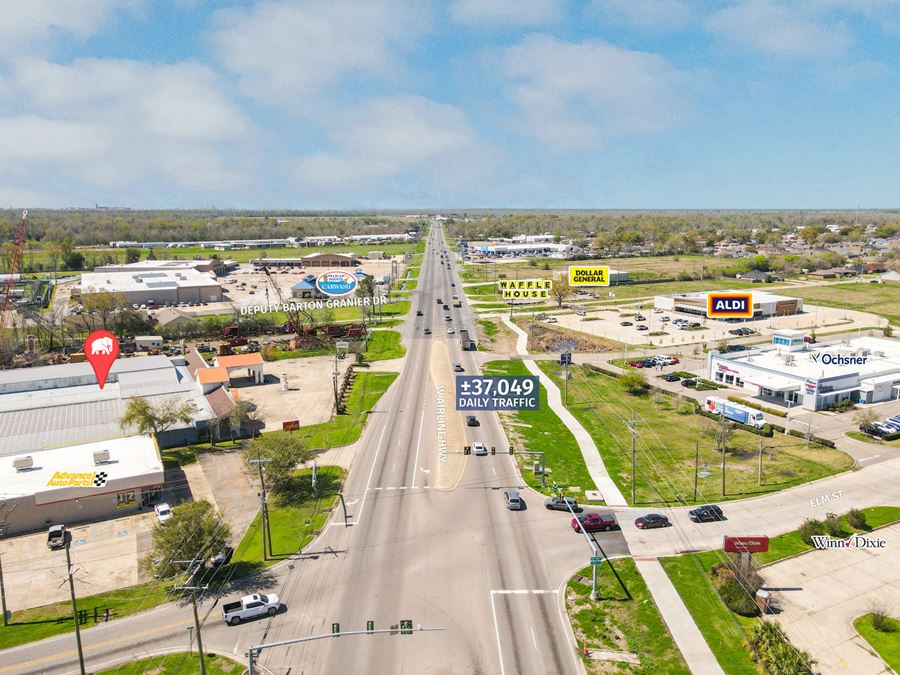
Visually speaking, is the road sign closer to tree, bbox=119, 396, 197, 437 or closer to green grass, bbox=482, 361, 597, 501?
green grass, bbox=482, 361, 597, 501

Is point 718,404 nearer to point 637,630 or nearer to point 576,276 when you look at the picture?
point 637,630

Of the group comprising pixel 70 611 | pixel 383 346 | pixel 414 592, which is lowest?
pixel 70 611

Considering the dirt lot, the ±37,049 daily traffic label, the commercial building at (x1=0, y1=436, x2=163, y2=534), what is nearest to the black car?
the ±37,049 daily traffic label

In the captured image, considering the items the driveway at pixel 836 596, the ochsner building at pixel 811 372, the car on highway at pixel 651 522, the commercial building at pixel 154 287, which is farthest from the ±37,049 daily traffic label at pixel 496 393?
the commercial building at pixel 154 287

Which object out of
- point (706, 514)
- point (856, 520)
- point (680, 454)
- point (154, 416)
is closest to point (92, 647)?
point (154, 416)

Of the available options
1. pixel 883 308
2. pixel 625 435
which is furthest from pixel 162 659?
pixel 883 308

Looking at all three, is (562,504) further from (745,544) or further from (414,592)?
(414,592)
